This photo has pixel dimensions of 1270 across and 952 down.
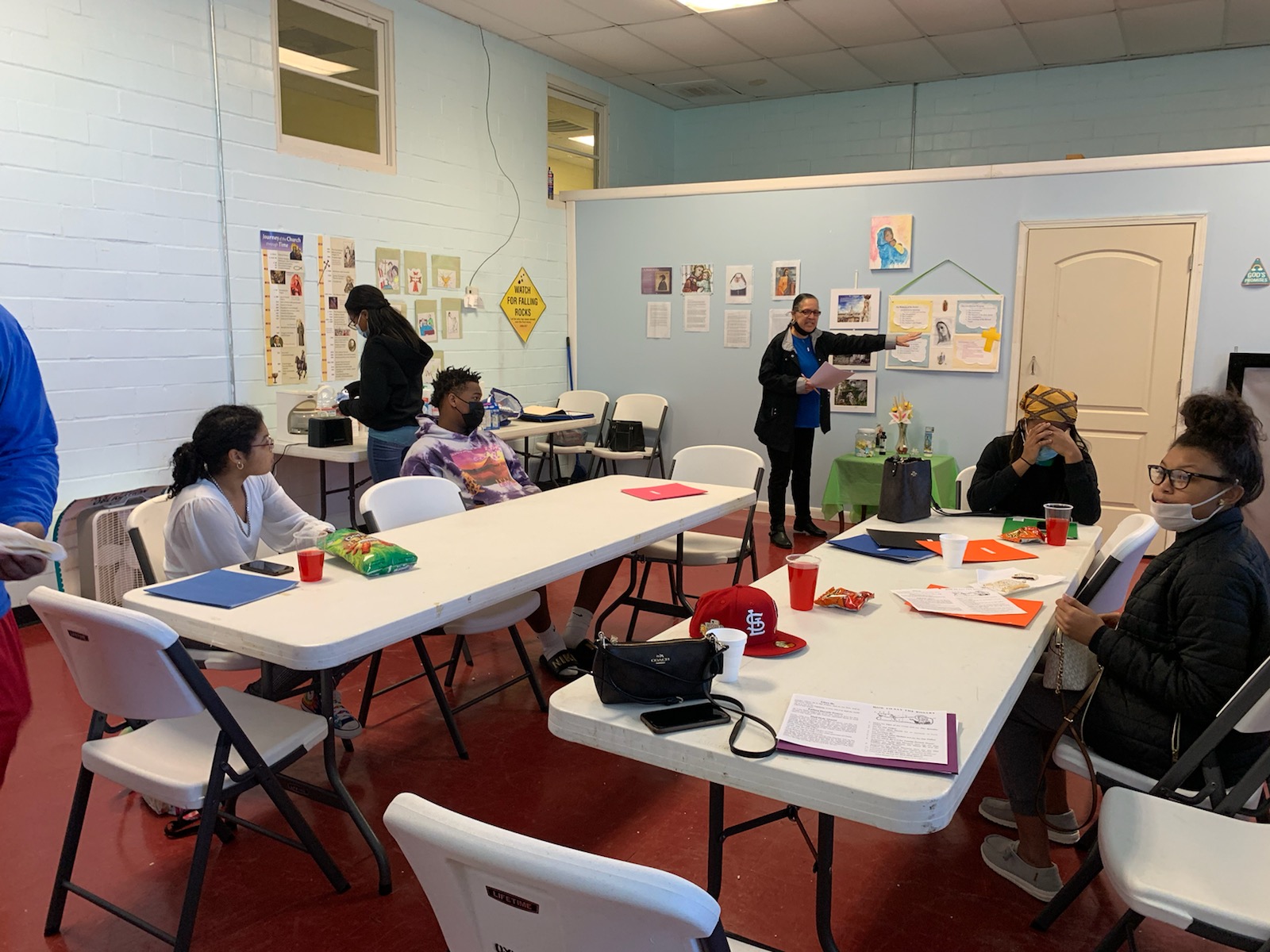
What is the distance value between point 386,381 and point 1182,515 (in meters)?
3.76

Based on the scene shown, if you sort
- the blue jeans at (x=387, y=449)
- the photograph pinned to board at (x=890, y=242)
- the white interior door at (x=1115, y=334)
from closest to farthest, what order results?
the blue jeans at (x=387, y=449) → the white interior door at (x=1115, y=334) → the photograph pinned to board at (x=890, y=242)

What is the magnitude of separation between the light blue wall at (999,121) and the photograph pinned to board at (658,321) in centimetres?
221

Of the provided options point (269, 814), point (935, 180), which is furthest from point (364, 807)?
point (935, 180)

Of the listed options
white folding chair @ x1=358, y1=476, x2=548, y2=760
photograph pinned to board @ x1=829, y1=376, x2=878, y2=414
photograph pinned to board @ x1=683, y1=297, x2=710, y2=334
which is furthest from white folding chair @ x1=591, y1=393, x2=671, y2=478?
white folding chair @ x1=358, y1=476, x2=548, y2=760

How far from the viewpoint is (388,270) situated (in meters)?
5.73

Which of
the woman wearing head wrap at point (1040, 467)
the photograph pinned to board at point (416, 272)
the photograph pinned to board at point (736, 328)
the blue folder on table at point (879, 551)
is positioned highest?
the photograph pinned to board at point (416, 272)

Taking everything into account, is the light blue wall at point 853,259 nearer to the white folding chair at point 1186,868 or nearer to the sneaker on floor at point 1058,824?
the sneaker on floor at point 1058,824

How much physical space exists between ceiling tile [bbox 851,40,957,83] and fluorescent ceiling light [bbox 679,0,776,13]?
1.42 meters

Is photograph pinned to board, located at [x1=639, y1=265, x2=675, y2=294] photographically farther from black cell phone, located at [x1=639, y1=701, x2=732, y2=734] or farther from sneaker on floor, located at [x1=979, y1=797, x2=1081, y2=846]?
black cell phone, located at [x1=639, y1=701, x2=732, y2=734]

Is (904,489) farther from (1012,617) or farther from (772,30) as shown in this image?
(772,30)

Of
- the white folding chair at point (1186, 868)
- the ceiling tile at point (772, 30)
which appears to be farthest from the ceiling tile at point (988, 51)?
the white folding chair at point (1186, 868)

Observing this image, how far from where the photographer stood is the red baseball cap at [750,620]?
6.13ft


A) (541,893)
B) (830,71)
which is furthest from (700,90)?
(541,893)

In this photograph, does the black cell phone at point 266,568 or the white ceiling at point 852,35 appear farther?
the white ceiling at point 852,35
